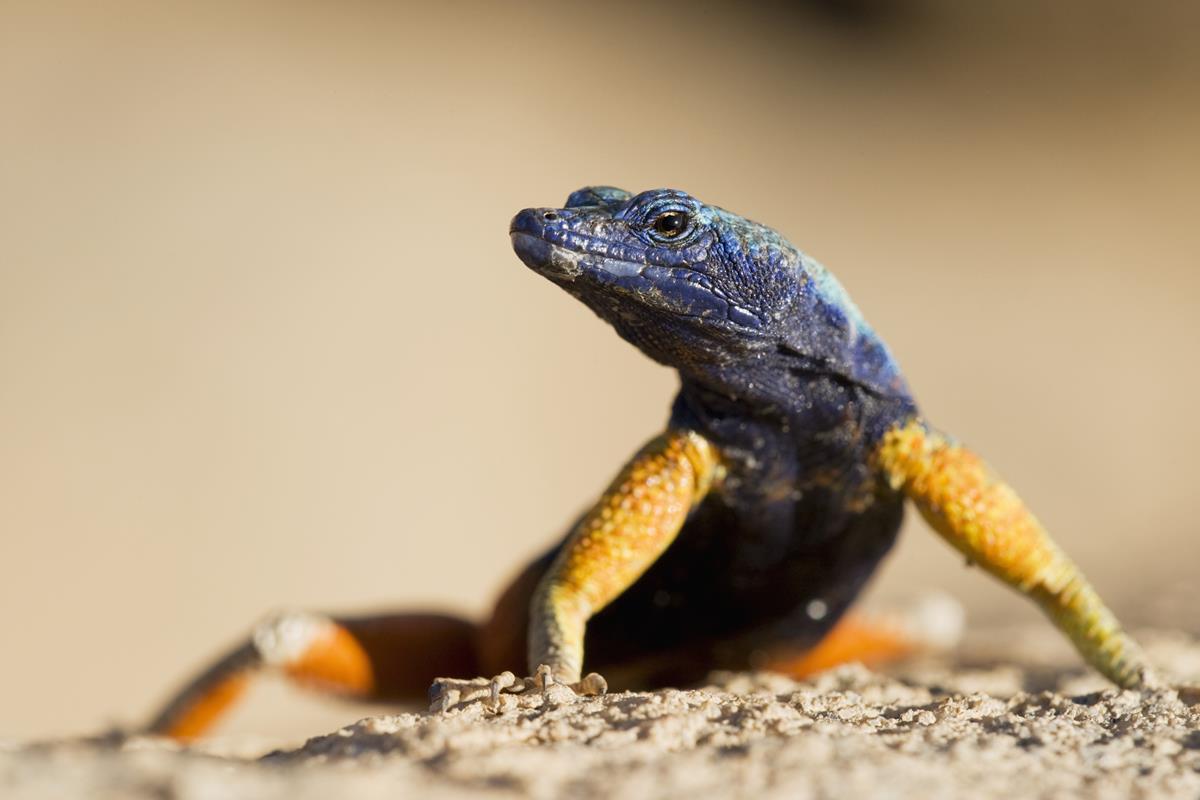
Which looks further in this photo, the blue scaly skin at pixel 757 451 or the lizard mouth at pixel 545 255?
the blue scaly skin at pixel 757 451

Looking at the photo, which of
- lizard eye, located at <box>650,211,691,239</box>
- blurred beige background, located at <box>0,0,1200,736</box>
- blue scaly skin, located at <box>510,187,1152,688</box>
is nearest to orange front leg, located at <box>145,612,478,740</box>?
blue scaly skin, located at <box>510,187,1152,688</box>

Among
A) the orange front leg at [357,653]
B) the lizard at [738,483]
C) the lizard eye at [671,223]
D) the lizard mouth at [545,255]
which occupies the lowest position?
the orange front leg at [357,653]

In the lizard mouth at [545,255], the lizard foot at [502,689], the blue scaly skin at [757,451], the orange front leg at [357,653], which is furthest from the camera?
the orange front leg at [357,653]

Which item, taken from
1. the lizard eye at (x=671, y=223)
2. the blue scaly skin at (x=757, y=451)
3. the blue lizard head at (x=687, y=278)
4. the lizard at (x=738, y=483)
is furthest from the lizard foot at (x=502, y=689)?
the lizard eye at (x=671, y=223)

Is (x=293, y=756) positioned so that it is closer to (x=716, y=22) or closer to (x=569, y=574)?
(x=569, y=574)

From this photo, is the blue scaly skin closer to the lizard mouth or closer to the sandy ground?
A: the lizard mouth

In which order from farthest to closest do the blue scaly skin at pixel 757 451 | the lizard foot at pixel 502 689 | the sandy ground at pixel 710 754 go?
the blue scaly skin at pixel 757 451
the lizard foot at pixel 502 689
the sandy ground at pixel 710 754

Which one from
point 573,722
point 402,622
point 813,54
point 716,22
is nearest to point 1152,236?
point 813,54

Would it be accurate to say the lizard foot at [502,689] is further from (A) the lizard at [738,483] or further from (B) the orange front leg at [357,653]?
(B) the orange front leg at [357,653]

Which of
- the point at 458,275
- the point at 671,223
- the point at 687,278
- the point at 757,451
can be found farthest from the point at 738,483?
the point at 458,275

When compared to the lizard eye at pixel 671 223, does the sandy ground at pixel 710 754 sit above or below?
below
